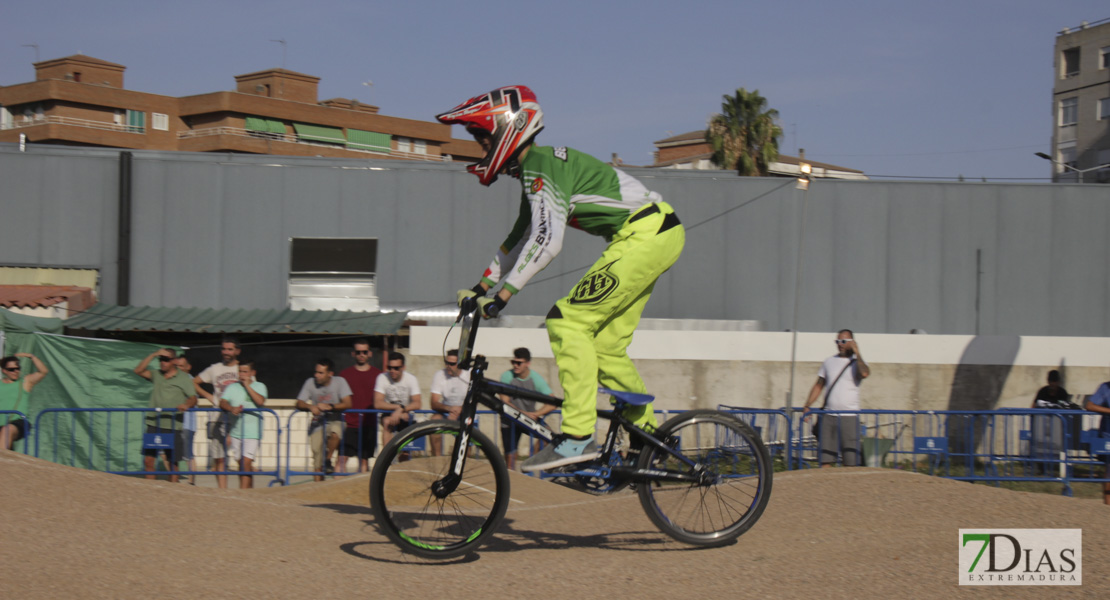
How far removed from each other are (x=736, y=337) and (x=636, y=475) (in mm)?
10508

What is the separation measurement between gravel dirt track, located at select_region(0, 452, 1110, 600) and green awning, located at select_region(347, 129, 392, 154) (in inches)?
2180

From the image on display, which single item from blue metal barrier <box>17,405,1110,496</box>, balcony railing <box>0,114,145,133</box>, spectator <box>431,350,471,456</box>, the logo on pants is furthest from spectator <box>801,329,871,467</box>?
balcony railing <box>0,114,145,133</box>

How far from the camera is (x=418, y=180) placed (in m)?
20.1

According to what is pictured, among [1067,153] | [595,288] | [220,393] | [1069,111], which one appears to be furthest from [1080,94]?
[595,288]

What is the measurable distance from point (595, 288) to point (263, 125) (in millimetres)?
54793

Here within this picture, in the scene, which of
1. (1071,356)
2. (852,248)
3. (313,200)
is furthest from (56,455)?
(852,248)

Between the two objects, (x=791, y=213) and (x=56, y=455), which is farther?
(x=791, y=213)

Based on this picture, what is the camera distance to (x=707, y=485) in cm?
506

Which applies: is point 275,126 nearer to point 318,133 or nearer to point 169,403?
point 318,133

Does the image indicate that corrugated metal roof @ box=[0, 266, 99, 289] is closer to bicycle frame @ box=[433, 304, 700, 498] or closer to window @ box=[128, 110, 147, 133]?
bicycle frame @ box=[433, 304, 700, 498]

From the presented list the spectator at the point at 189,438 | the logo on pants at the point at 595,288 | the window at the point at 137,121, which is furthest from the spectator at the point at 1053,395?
the window at the point at 137,121

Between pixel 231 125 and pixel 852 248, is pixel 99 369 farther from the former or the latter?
pixel 231 125

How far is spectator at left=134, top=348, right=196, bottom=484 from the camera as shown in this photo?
9633 millimetres

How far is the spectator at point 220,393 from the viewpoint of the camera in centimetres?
967
